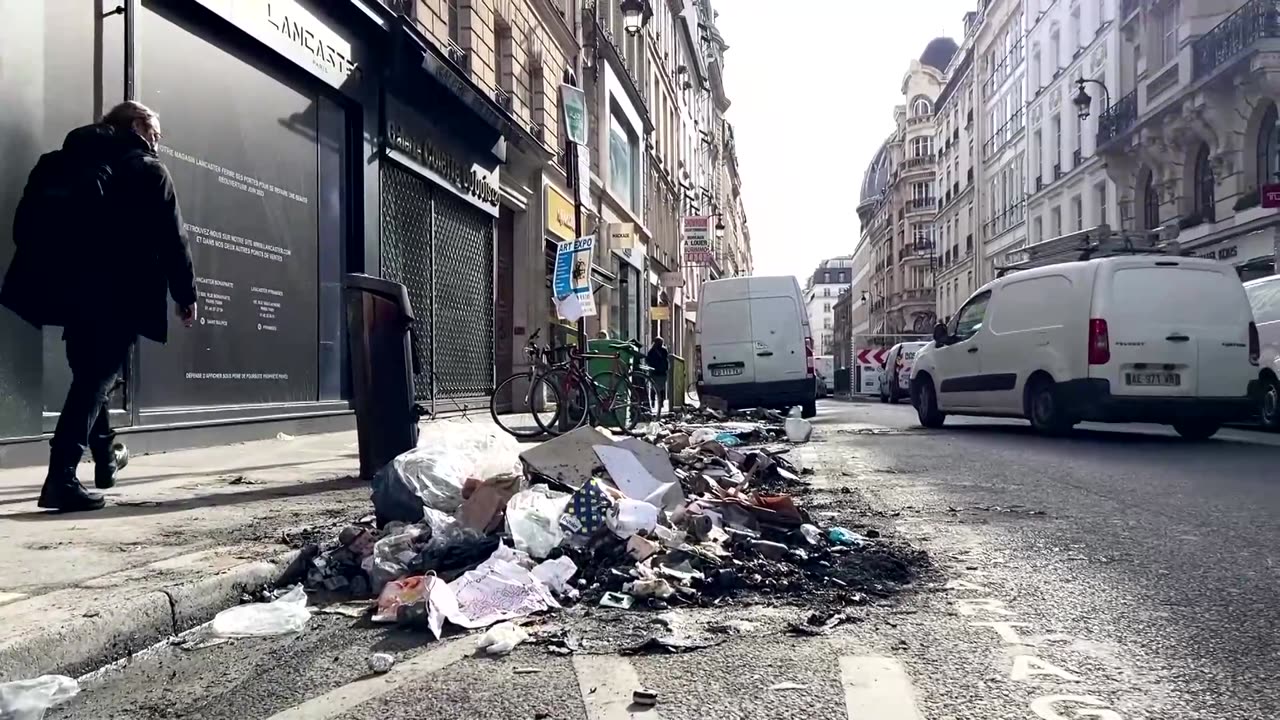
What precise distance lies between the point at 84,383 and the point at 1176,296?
981cm

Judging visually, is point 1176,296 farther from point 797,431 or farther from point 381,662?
point 381,662

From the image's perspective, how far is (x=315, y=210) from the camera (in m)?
10.0

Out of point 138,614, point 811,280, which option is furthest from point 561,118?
point 811,280

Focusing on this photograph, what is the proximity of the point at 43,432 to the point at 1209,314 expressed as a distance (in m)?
10.5

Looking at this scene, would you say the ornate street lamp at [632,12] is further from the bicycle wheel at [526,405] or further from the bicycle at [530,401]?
the bicycle wheel at [526,405]

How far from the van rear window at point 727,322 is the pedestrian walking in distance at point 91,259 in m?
11.8

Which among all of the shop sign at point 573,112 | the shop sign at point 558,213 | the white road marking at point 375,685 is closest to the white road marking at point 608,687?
the white road marking at point 375,685

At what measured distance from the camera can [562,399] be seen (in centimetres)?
1012

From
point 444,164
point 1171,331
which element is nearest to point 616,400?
point 444,164

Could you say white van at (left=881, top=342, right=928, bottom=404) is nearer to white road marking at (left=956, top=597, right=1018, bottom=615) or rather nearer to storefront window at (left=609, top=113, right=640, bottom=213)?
storefront window at (left=609, top=113, right=640, bottom=213)

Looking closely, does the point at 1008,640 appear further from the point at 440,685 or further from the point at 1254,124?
the point at 1254,124

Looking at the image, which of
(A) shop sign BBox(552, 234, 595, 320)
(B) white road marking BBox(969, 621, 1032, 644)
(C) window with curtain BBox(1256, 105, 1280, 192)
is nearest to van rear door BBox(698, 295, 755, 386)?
(A) shop sign BBox(552, 234, 595, 320)

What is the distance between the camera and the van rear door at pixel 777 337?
631 inches

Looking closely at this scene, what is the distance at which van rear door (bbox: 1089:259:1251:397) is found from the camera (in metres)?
9.77
